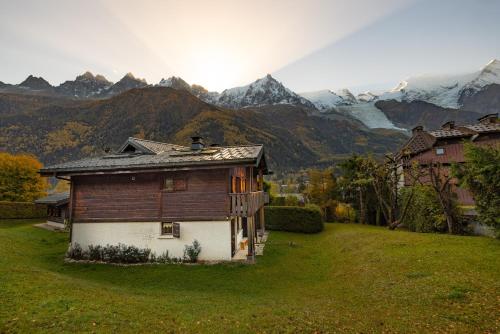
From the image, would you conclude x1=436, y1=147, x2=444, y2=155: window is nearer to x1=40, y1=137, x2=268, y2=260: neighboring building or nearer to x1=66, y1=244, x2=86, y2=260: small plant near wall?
x1=40, y1=137, x2=268, y2=260: neighboring building

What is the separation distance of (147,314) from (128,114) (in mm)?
154572

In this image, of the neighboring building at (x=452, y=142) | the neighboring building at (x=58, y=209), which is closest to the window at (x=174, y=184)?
the neighboring building at (x=58, y=209)

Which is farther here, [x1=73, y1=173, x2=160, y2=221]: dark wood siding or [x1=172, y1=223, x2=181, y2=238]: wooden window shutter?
[x1=73, y1=173, x2=160, y2=221]: dark wood siding

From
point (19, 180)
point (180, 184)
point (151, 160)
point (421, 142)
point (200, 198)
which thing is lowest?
point (200, 198)

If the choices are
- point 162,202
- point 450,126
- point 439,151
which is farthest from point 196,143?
point 450,126

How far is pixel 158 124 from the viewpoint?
133 m

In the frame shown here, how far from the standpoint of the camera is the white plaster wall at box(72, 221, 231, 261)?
55.8 ft

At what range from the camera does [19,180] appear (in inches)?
1619

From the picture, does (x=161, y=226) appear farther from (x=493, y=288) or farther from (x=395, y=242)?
(x=493, y=288)

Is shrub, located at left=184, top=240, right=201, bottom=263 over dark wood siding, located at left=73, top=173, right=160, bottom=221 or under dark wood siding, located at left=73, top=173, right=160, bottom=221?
under

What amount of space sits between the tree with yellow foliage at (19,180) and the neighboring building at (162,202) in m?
30.6

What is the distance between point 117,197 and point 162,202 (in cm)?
335

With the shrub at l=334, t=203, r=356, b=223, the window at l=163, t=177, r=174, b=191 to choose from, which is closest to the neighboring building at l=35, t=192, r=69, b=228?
the window at l=163, t=177, r=174, b=191

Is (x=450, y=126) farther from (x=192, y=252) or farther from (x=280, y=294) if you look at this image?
(x=192, y=252)
